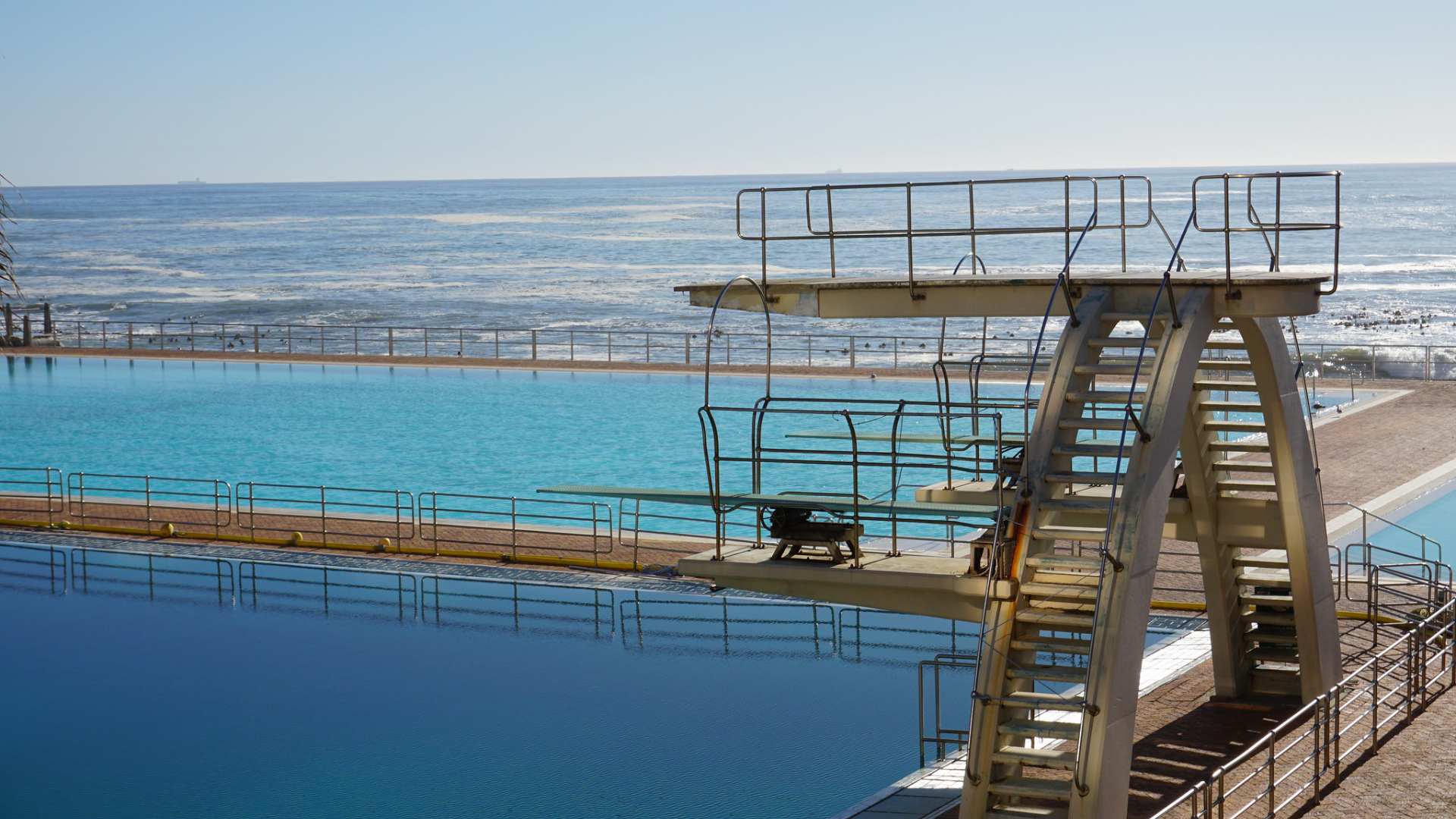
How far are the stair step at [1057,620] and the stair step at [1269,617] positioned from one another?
364 cm

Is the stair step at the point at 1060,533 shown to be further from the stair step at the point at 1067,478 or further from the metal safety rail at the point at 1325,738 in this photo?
the metal safety rail at the point at 1325,738

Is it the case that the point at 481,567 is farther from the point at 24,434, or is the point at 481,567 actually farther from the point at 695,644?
the point at 24,434

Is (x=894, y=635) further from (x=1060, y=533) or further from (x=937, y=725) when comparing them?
(x=1060, y=533)

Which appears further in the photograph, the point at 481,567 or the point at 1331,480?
the point at 1331,480

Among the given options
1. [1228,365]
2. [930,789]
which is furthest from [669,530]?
[930,789]

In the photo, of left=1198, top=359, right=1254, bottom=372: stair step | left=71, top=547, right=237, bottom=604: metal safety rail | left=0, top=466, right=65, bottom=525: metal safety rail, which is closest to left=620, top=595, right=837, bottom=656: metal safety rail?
left=71, top=547, right=237, bottom=604: metal safety rail

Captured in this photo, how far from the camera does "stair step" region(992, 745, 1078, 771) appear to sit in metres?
7.37

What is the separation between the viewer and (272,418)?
2686 centimetres

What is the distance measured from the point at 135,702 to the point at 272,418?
15.9 m

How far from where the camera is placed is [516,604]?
1412 centimetres

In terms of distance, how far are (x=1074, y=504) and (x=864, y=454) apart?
378cm

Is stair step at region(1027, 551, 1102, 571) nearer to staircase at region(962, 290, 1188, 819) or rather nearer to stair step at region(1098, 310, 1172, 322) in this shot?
staircase at region(962, 290, 1188, 819)

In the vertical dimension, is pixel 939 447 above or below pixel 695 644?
above

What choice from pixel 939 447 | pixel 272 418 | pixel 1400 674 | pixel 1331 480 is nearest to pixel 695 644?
pixel 939 447
